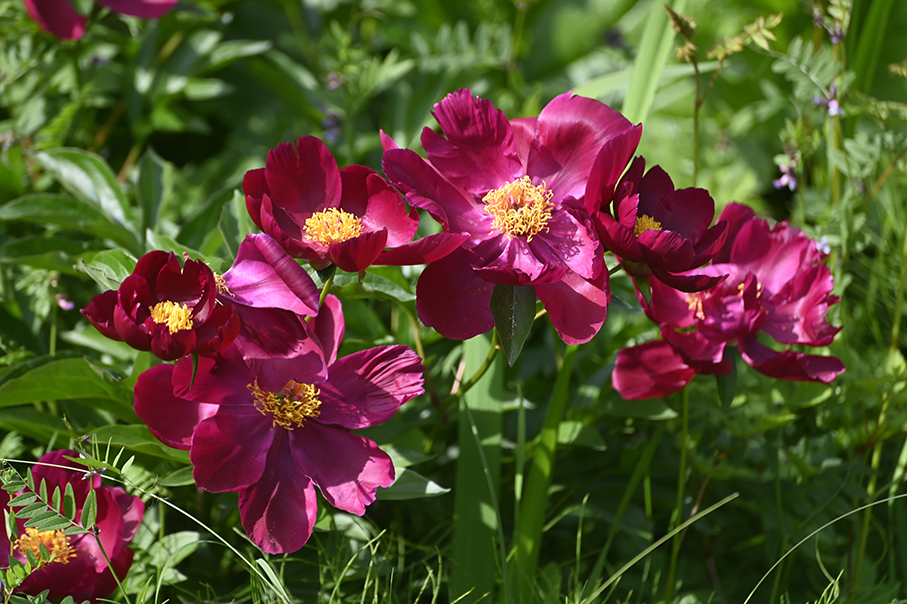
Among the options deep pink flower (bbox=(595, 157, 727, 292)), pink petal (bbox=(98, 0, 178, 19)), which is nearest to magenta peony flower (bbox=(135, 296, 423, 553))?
deep pink flower (bbox=(595, 157, 727, 292))

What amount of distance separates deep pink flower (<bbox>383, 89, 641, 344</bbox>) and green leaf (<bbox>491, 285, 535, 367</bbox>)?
2 cm

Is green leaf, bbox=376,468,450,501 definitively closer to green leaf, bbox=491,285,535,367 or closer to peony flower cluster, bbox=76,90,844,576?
peony flower cluster, bbox=76,90,844,576

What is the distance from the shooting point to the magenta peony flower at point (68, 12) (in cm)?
123

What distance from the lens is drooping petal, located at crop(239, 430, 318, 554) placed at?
0.71 m

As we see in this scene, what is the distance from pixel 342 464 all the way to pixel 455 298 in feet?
0.67

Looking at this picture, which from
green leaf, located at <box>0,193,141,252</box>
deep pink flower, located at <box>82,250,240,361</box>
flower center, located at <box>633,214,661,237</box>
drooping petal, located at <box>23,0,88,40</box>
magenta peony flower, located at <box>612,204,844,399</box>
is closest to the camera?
deep pink flower, located at <box>82,250,240,361</box>

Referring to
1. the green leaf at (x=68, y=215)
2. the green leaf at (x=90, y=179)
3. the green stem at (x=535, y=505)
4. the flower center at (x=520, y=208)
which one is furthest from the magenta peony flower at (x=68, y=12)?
the green stem at (x=535, y=505)

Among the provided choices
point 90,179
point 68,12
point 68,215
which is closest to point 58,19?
point 68,12

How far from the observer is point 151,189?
119 centimetres

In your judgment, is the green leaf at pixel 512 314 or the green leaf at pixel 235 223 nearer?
the green leaf at pixel 512 314

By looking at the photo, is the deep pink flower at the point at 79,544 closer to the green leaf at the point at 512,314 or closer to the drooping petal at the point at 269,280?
the drooping petal at the point at 269,280

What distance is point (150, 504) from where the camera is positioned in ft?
3.24

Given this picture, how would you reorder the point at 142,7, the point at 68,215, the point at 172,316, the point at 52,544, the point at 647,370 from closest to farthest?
the point at 172,316, the point at 52,544, the point at 647,370, the point at 68,215, the point at 142,7

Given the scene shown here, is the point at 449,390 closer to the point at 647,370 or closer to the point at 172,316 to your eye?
the point at 647,370
